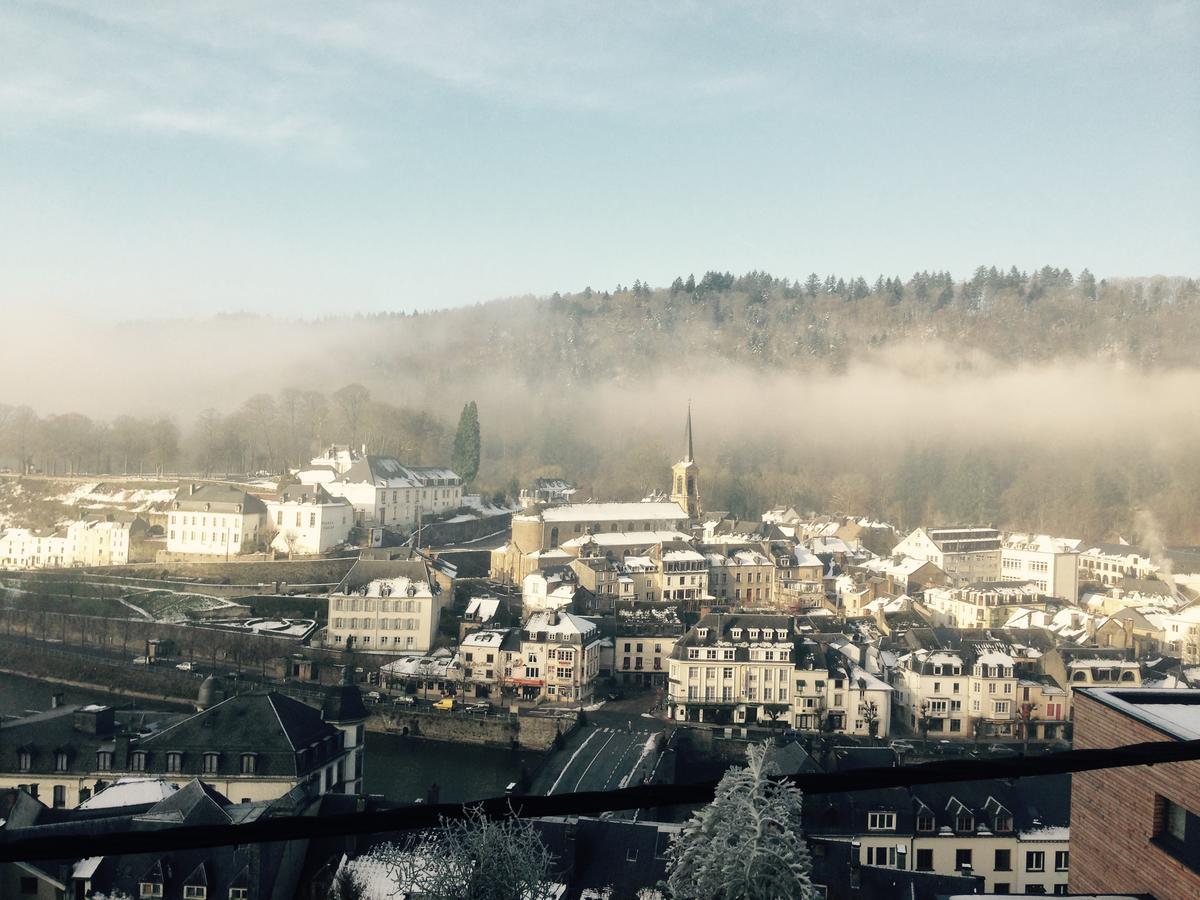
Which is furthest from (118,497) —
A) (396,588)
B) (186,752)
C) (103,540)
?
(186,752)

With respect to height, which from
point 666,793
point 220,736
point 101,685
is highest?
point 666,793

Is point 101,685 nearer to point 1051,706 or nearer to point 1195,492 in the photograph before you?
point 1051,706

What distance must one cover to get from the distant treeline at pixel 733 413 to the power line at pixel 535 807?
22.8m

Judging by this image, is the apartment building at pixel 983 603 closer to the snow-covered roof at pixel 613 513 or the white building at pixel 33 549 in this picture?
the snow-covered roof at pixel 613 513

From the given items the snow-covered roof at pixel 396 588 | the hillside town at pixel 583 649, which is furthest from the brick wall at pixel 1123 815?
the snow-covered roof at pixel 396 588

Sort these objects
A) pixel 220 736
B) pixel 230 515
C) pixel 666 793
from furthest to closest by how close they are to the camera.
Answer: pixel 230 515 → pixel 220 736 → pixel 666 793

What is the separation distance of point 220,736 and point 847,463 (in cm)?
2663

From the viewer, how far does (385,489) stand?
758 inches

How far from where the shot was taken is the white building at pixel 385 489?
749 inches

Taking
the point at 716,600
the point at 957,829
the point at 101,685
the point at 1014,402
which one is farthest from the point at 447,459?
the point at 1014,402

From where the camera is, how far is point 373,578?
14617mm

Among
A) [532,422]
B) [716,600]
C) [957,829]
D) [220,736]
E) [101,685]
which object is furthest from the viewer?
[532,422]

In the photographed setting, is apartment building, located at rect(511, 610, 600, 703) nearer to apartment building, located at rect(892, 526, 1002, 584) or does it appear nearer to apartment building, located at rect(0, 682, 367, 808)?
apartment building, located at rect(0, 682, 367, 808)

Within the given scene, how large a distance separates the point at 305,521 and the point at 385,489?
6.48 feet
